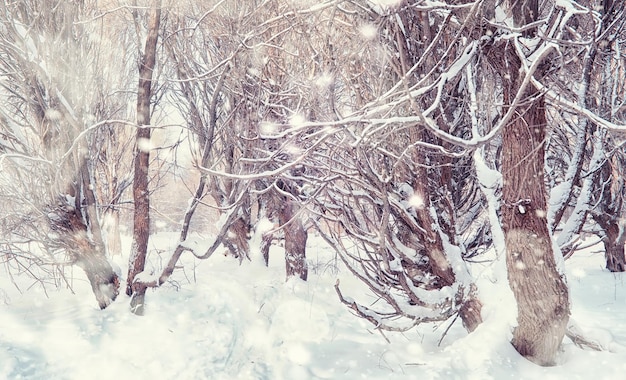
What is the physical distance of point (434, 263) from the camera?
359 cm

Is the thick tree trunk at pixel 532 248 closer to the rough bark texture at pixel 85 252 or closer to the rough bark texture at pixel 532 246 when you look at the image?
the rough bark texture at pixel 532 246

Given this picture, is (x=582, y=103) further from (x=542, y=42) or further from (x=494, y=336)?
(x=494, y=336)

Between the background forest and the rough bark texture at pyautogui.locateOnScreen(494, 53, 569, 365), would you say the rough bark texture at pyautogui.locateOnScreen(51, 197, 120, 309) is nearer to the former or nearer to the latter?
the background forest

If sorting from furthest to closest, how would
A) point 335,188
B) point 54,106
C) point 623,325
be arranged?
1. point 54,106
2. point 623,325
3. point 335,188

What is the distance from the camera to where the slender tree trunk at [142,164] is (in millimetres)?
4793

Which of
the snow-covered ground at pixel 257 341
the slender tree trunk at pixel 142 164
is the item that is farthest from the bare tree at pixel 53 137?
the snow-covered ground at pixel 257 341

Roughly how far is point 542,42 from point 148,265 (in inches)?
308

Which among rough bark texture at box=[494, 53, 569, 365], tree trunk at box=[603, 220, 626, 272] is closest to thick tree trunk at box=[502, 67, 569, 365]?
rough bark texture at box=[494, 53, 569, 365]

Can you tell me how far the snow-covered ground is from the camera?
123 inches

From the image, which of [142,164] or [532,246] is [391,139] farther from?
[142,164]

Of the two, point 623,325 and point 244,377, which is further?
point 623,325

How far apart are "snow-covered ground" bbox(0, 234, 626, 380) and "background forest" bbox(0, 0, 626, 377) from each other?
0.16 meters

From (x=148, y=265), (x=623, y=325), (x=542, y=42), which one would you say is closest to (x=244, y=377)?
(x=542, y=42)

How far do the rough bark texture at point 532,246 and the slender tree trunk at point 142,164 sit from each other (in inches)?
142
